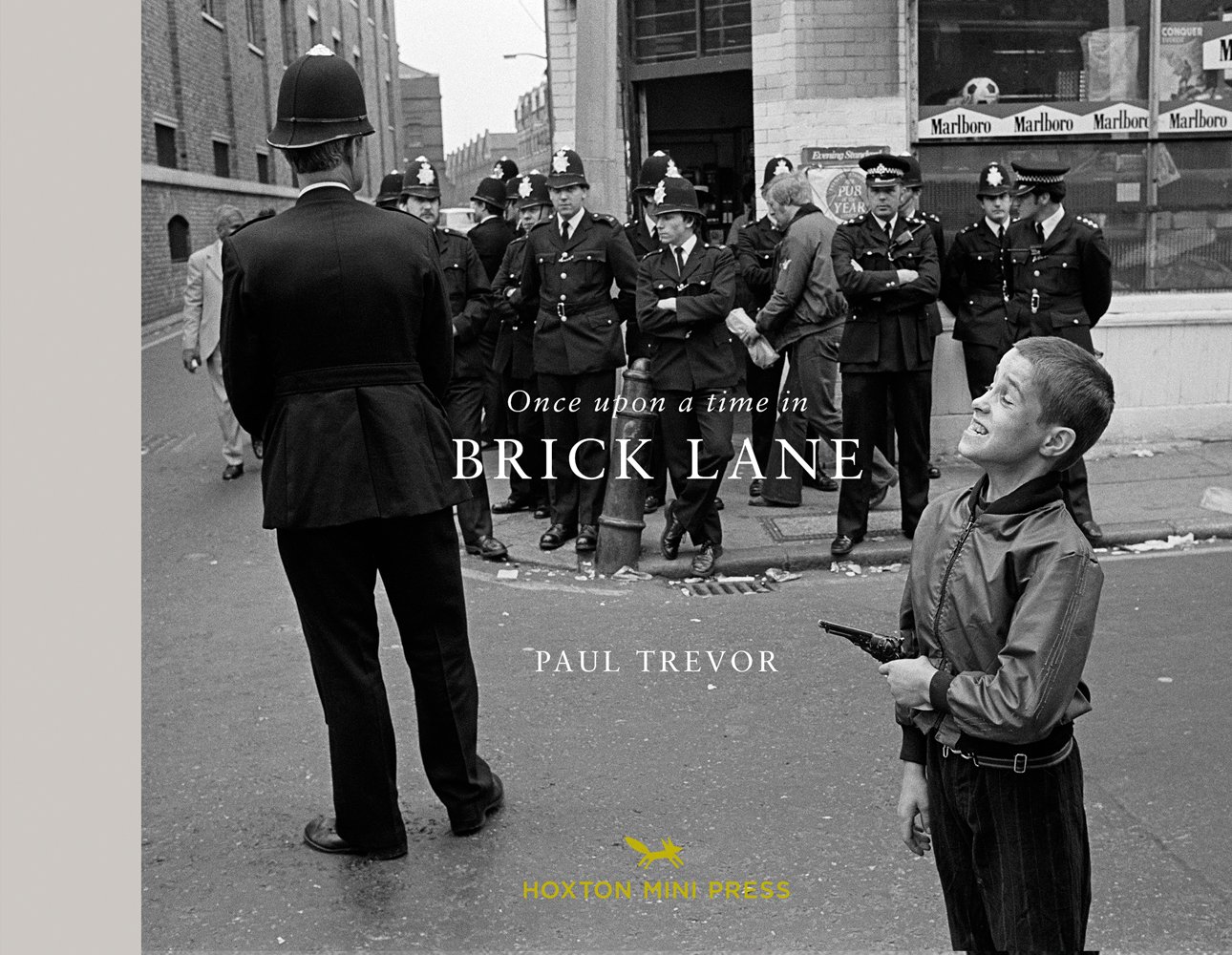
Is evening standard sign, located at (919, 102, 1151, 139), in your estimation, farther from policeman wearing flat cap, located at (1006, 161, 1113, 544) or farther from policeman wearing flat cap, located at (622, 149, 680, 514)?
policeman wearing flat cap, located at (1006, 161, 1113, 544)

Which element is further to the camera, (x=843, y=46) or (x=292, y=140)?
(x=843, y=46)

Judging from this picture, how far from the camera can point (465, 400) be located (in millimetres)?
8227

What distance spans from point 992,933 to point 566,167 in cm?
614

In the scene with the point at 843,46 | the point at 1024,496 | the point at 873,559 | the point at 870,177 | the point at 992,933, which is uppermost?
the point at 843,46

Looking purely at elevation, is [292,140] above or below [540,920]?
above

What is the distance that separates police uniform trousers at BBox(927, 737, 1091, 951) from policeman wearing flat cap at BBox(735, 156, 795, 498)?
6587 mm

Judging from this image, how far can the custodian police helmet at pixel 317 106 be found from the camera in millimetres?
3971

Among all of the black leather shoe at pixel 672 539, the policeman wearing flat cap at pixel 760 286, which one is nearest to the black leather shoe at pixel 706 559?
the black leather shoe at pixel 672 539

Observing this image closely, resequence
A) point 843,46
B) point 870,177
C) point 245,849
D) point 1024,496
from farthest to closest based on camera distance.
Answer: point 843,46 → point 870,177 → point 245,849 → point 1024,496

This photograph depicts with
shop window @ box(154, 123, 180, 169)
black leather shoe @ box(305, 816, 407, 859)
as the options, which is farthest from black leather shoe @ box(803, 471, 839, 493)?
shop window @ box(154, 123, 180, 169)

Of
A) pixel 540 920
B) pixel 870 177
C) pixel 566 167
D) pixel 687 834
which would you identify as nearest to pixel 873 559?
pixel 870 177

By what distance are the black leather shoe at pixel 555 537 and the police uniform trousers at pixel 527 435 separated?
0.72 m

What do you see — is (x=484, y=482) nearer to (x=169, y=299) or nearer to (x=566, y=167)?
(x=566, y=167)

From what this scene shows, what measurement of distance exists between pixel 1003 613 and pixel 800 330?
6.53m
